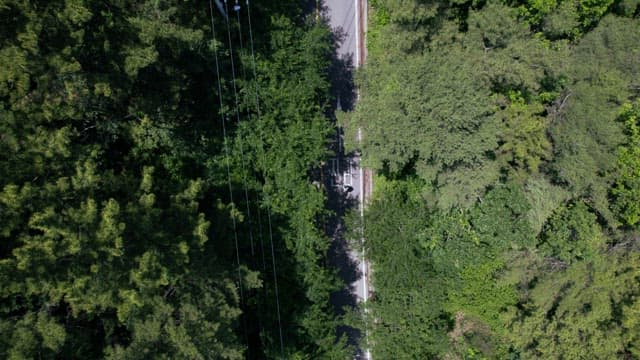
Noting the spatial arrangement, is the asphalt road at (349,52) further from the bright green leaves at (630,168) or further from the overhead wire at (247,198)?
the bright green leaves at (630,168)

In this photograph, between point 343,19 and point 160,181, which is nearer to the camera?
point 160,181

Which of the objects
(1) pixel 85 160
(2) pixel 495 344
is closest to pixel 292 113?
(1) pixel 85 160

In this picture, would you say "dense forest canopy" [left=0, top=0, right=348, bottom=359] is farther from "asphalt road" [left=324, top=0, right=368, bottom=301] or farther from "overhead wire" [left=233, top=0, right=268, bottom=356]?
"asphalt road" [left=324, top=0, right=368, bottom=301]

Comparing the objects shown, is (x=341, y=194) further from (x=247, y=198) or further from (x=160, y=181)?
(x=160, y=181)

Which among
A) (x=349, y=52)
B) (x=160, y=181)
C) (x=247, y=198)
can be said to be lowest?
(x=247, y=198)

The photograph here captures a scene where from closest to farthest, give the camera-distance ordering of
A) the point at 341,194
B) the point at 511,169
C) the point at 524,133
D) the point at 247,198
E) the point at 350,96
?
the point at 524,133, the point at 511,169, the point at 247,198, the point at 350,96, the point at 341,194

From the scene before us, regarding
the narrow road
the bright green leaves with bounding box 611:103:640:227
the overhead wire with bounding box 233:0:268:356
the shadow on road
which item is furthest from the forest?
the overhead wire with bounding box 233:0:268:356

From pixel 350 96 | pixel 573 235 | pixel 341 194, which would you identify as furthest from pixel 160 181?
pixel 573 235

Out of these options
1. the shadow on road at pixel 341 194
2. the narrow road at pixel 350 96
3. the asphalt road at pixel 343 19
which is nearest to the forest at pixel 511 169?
the shadow on road at pixel 341 194
